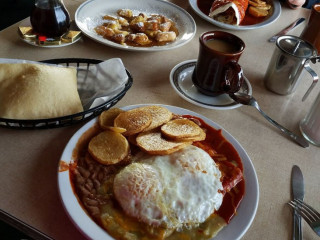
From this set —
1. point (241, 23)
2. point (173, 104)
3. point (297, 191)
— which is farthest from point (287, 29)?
point (297, 191)

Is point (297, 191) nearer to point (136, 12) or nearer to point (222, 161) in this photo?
point (222, 161)

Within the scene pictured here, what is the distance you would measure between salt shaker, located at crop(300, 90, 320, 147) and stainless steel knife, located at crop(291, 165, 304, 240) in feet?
0.50

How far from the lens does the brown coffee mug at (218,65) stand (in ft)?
3.37

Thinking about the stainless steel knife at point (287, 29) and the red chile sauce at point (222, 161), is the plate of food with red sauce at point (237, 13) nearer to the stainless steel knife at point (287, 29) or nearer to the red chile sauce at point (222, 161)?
the stainless steel knife at point (287, 29)

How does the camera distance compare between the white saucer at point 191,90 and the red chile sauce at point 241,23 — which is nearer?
the white saucer at point 191,90

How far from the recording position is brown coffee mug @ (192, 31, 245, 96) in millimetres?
1027

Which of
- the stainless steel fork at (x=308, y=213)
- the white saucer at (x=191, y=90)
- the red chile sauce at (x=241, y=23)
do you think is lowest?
the stainless steel fork at (x=308, y=213)

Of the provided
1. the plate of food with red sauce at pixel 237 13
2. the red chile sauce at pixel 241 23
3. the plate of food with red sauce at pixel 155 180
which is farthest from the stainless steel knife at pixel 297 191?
the red chile sauce at pixel 241 23

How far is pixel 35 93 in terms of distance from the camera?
33.6 inches

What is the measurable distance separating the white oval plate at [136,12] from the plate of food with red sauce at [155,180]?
0.48 metres

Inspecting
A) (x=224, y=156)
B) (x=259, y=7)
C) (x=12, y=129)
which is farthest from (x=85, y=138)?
(x=259, y=7)

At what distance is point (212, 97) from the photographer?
3.65 feet

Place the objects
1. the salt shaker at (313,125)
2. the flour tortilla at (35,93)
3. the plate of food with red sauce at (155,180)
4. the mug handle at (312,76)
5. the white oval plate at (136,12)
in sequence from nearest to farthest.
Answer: the plate of food with red sauce at (155,180) < the flour tortilla at (35,93) < the salt shaker at (313,125) < the mug handle at (312,76) < the white oval plate at (136,12)

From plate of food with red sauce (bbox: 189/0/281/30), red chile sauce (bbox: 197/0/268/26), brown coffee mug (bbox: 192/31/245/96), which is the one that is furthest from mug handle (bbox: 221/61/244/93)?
red chile sauce (bbox: 197/0/268/26)
